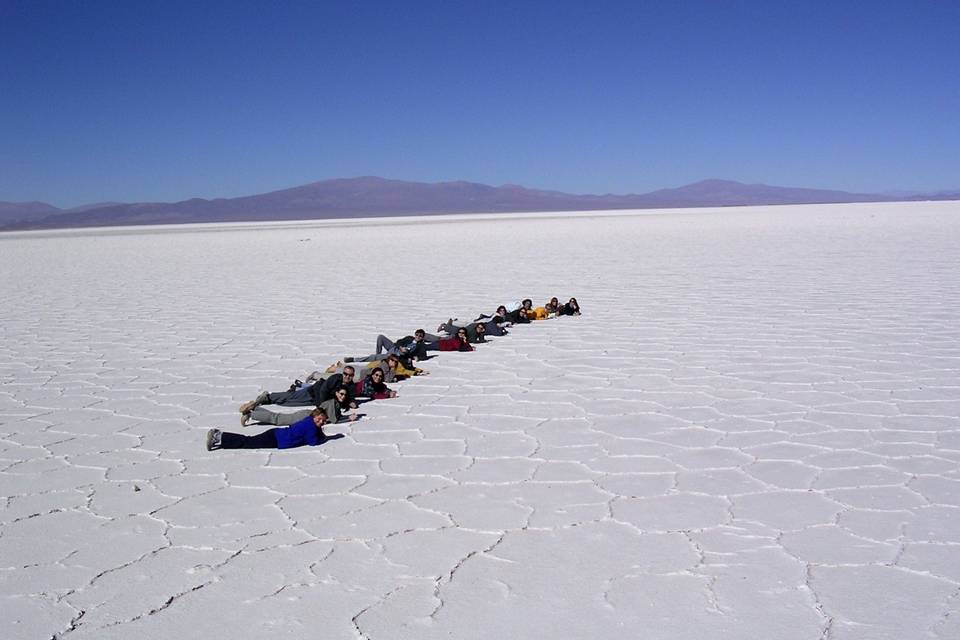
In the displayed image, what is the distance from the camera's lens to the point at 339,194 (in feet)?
600

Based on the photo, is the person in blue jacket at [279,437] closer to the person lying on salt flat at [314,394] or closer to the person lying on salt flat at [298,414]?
the person lying on salt flat at [298,414]

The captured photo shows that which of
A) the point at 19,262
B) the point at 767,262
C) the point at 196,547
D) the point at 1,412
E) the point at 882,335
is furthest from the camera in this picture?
the point at 19,262

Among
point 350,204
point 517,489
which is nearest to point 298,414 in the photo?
point 517,489

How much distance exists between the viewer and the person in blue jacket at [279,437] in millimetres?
4289

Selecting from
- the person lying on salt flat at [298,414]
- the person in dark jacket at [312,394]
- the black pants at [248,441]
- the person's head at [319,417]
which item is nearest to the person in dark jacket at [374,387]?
the person in dark jacket at [312,394]

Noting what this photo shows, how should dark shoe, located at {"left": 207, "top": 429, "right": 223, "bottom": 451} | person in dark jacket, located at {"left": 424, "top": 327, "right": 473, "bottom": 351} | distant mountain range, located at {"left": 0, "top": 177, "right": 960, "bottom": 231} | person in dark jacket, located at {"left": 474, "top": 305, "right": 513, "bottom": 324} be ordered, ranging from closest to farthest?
dark shoe, located at {"left": 207, "top": 429, "right": 223, "bottom": 451}
person in dark jacket, located at {"left": 424, "top": 327, "right": 473, "bottom": 351}
person in dark jacket, located at {"left": 474, "top": 305, "right": 513, "bottom": 324}
distant mountain range, located at {"left": 0, "top": 177, "right": 960, "bottom": 231}

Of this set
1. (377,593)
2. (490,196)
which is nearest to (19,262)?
(377,593)

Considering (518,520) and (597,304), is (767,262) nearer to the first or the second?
(597,304)

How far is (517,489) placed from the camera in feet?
11.9

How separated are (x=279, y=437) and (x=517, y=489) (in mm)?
1323

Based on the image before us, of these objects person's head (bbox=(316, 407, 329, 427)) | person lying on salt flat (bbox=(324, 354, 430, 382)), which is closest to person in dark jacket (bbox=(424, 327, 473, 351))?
person lying on salt flat (bbox=(324, 354, 430, 382))

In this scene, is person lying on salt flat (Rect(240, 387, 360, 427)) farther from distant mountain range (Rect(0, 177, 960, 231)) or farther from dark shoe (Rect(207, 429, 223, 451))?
distant mountain range (Rect(0, 177, 960, 231))

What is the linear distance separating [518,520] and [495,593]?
59 centimetres

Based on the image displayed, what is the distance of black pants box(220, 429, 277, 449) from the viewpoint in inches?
169
